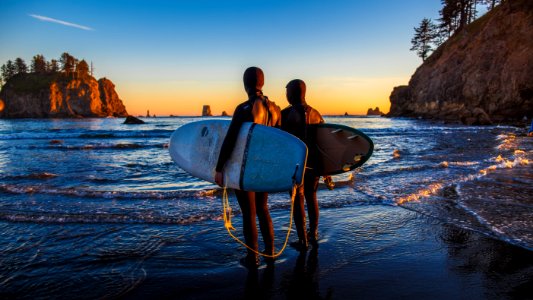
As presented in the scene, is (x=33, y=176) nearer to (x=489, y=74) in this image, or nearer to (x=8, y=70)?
(x=489, y=74)

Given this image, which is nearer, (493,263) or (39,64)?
(493,263)

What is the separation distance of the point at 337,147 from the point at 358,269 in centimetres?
150

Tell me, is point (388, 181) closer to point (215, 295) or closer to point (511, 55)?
point (215, 295)

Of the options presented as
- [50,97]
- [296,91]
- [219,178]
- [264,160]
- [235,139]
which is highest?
[50,97]

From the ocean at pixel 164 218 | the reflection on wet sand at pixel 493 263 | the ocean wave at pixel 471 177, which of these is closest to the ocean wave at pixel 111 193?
the ocean at pixel 164 218

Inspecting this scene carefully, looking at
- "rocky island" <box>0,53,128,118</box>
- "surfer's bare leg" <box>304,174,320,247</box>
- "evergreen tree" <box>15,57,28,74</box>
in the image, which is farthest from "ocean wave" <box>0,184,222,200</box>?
"evergreen tree" <box>15,57,28,74</box>

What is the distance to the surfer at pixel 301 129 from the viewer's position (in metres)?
3.76

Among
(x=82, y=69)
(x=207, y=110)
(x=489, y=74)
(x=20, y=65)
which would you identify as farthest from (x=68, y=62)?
(x=489, y=74)

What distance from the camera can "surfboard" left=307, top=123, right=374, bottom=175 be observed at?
4.04 metres

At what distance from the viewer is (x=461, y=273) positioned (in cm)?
319

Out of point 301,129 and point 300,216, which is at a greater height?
point 301,129

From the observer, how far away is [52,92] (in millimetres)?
102562

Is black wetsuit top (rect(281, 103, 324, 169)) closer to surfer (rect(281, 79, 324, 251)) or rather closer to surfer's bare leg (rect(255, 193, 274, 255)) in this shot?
surfer (rect(281, 79, 324, 251))

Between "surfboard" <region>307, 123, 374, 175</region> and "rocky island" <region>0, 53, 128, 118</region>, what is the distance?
378ft
